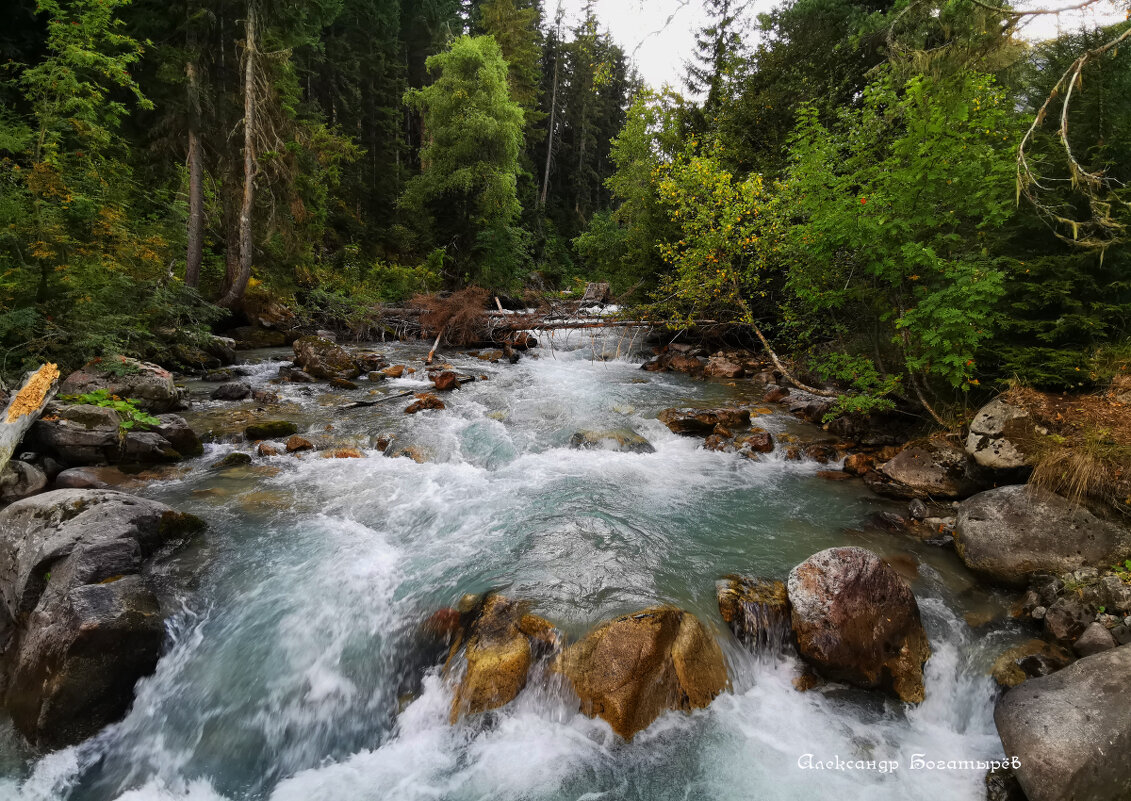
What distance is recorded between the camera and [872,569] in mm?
4461

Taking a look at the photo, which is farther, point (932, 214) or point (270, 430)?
point (270, 430)

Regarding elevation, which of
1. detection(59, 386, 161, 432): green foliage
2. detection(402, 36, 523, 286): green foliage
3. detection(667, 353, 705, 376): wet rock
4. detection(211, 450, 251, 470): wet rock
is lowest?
detection(211, 450, 251, 470): wet rock

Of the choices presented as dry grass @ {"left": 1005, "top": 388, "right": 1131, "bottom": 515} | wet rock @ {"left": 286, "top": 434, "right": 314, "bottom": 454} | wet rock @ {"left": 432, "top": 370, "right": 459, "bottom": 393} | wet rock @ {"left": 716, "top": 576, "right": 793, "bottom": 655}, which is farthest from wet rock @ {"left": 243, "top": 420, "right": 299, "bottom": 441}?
dry grass @ {"left": 1005, "top": 388, "right": 1131, "bottom": 515}

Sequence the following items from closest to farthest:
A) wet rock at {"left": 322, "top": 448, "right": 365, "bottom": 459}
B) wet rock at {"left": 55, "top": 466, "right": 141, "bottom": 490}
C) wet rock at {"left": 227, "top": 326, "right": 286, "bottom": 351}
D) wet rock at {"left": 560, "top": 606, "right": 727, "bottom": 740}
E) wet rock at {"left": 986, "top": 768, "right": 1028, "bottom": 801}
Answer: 1. wet rock at {"left": 986, "top": 768, "right": 1028, "bottom": 801}
2. wet rock at {"left": 560, "top": 606, "right": 727, "bottom": 740}
3. wet rock at {"left": 55, "top": 466, "right": 141, "bottom": 490}
4. wet rock at {"left": 322, "top": 448, "right": 365, "bottom": 459}
5. wet rock at {"left": 227, "top": 326, "right": 286, "bottom": 351}

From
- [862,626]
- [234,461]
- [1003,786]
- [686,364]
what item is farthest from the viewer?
[686,364]

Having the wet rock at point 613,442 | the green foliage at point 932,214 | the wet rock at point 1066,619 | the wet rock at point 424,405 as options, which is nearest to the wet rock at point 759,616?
the wet rock at point 1066,619

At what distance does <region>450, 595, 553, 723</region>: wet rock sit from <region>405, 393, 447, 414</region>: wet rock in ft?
20.8

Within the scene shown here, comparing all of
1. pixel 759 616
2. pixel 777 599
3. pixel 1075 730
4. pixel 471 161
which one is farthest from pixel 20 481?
A: pixel 471 161

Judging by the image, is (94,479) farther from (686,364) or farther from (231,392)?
(686,364)

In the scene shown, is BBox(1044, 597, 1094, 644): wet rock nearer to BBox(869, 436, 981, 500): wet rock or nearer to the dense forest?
BBox(869, 436, 981, 500): wet rock

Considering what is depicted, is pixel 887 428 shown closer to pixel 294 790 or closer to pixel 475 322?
pixel 294 790

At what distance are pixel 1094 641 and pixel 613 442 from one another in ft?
20.0

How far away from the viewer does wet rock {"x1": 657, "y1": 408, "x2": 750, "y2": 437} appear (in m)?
9.31

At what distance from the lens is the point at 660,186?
10820mm
